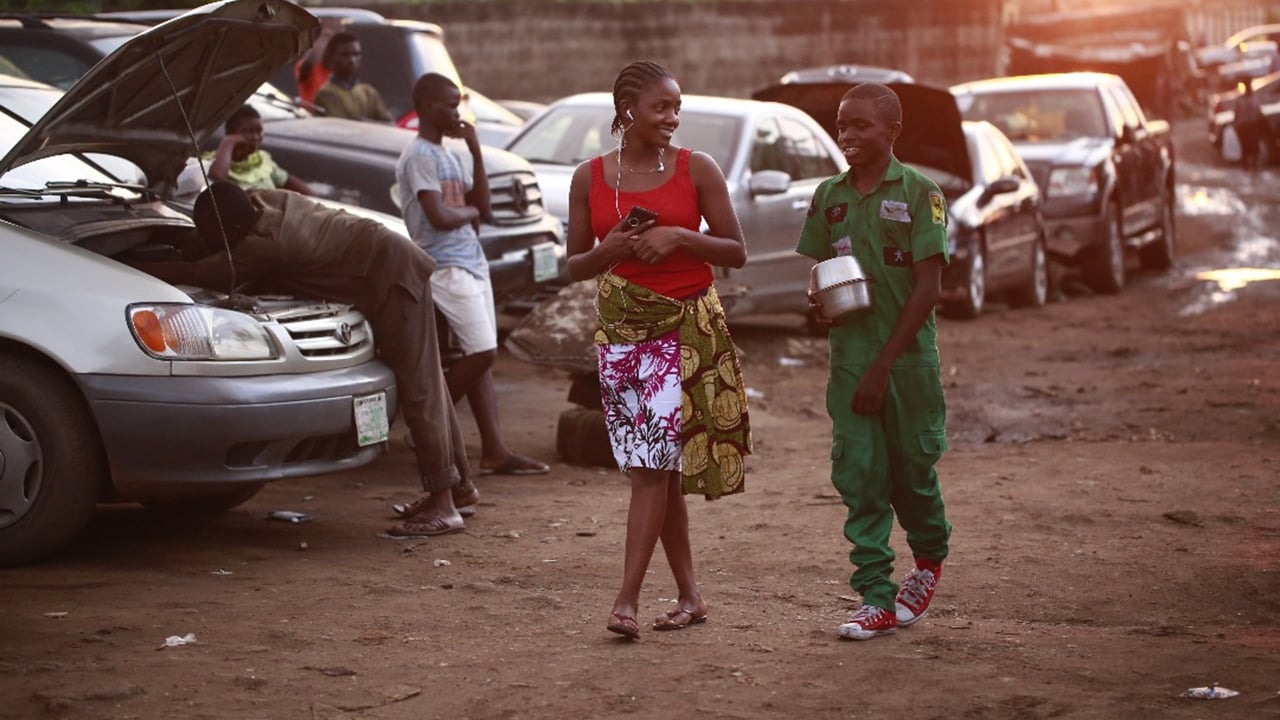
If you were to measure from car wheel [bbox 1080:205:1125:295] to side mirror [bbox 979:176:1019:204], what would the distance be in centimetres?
244

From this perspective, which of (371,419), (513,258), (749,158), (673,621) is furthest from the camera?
(749,158)

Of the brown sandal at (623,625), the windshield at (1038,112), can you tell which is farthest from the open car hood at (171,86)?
the windshield at (1038,112)

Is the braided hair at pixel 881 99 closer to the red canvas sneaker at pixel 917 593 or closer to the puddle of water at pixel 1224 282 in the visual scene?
the red canvas sneaker at pixel 917 593

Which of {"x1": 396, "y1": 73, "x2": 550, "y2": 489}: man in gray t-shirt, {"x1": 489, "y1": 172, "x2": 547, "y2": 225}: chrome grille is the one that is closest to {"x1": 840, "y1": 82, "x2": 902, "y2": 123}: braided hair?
{"x1": 396, "y1": 73, "x2": 550, "y2": 489}: man in gray t-shirt

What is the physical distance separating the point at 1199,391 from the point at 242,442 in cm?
706

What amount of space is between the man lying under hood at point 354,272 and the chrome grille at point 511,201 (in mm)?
3210

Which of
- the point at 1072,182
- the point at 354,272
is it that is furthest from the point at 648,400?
the point at 1072,182

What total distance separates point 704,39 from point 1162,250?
9485 millimetres

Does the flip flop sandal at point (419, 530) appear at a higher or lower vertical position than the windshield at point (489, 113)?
lower

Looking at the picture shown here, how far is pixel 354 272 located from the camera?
299 inches

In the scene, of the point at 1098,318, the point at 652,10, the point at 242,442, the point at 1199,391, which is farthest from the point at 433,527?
the point at 652,10

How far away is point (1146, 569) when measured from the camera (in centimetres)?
710

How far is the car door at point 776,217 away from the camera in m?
13.8

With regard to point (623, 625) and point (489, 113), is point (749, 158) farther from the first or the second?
point (623, 625)
